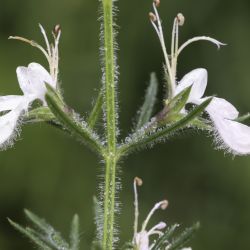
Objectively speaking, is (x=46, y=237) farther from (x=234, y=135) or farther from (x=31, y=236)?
(x=234, y=135)

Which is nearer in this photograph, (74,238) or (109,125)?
(109,125)

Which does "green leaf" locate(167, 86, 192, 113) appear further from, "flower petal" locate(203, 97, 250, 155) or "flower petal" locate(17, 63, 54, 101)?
"flower petal" locate(17, 63, 54, 101)

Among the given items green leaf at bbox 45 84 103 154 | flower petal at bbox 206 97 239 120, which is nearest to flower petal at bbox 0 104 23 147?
green leaf at bbox 45 84 103 154

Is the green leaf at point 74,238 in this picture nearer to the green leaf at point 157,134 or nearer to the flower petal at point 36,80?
the green leaf at point 157,134

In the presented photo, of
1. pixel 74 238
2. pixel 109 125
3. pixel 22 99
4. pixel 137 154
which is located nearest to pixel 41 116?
pixel 22 99

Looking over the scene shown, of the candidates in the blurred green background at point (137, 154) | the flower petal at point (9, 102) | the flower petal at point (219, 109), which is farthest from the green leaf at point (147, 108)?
the blurred green background at point (137, 154)
